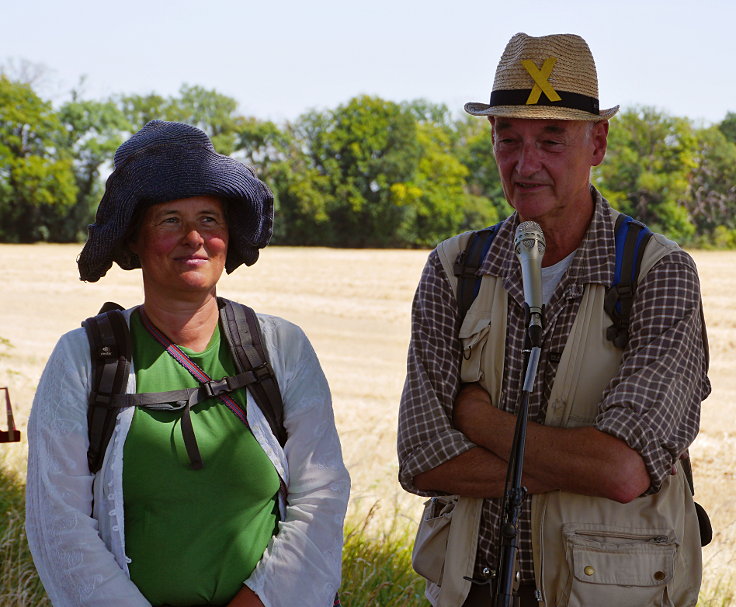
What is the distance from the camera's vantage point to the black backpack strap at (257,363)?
9.51 feet

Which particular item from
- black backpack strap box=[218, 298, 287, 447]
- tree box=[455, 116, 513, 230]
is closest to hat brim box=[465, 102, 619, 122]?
black backpack strap box=[218, 298, 287, 447]

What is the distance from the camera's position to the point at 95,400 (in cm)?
277

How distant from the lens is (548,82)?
10.5 ft

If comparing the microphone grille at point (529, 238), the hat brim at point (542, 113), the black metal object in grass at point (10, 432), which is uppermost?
the hat brim at point (542, 113)

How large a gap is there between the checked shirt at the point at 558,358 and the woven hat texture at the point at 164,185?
68cm

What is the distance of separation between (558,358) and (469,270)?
0.44 meters

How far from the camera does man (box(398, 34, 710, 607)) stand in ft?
9.66

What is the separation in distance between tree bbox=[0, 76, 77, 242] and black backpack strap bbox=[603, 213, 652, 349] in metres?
53.3

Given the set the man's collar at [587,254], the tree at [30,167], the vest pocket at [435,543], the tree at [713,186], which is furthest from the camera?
the tree at [30,167]

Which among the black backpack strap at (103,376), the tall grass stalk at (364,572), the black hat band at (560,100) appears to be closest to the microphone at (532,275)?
the black hat band at (560,100)

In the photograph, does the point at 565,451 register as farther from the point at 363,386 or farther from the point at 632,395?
the point at 363,386

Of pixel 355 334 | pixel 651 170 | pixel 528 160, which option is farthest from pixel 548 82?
pixel 651 170

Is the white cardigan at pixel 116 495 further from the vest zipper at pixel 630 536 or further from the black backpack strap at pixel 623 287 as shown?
the black backpack strap at pixel 623 287

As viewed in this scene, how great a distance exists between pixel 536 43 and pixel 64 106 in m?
61.0
